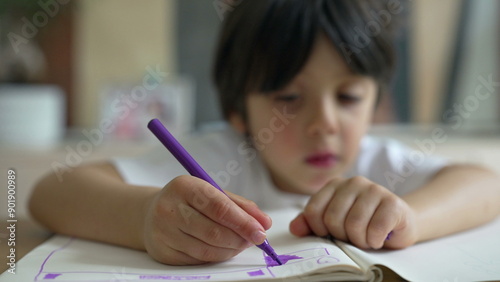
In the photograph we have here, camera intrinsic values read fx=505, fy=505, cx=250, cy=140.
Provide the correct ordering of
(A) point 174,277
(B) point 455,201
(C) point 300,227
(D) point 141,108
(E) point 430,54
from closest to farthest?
(A) point 174,277 < (C) point 300,227 < (B) point 455,201 < (D) point 141,108 < (E) point 430,54

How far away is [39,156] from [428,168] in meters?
0.92

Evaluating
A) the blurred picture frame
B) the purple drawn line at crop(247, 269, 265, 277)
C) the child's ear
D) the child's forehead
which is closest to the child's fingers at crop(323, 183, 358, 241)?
the purple drawn line at crop(247, 269, 265, 277)

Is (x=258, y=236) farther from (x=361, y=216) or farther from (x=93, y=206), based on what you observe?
(x=93, y=206)

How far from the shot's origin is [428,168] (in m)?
0.71

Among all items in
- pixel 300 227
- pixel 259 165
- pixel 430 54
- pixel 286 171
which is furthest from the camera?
pixel 430 54

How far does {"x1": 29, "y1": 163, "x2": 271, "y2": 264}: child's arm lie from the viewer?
36 centimetres

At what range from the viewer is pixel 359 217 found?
41 centimetres

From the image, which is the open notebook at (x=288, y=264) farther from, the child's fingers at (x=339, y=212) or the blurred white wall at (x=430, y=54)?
the blurred white wall at (x=430, y=54)

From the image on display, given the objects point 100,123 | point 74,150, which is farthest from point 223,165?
point 100,123

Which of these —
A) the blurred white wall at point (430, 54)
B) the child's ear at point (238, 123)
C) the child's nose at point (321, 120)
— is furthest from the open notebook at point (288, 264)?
the blurred white wall at point (430, 54)

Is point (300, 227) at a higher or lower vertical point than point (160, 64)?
lower

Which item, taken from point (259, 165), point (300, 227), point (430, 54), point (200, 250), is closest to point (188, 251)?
point (200, 250)

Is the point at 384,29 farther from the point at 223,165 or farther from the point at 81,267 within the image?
the point at 81,267

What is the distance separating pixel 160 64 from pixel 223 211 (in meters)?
1.18
